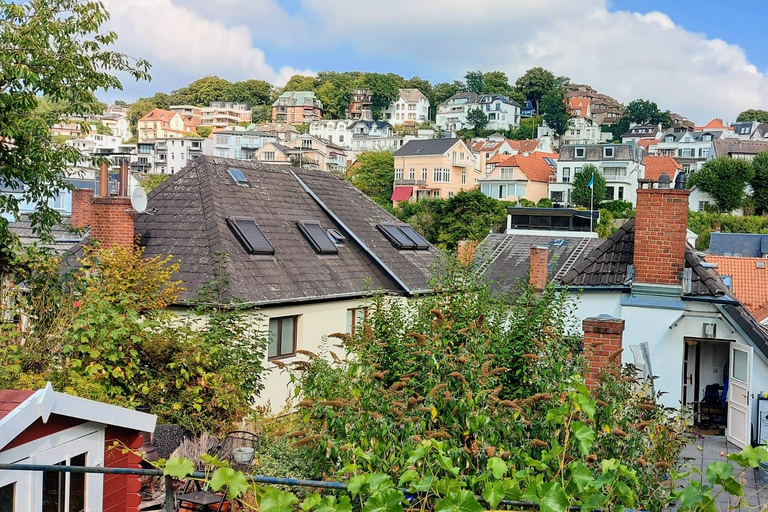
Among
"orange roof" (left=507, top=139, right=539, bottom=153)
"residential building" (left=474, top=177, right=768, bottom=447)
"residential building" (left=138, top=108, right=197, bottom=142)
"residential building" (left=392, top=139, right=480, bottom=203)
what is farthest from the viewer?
"residential building" (left=138, top=108, right=197, bottom=142)

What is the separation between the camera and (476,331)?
7.11 meters

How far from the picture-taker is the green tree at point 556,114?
136250mm

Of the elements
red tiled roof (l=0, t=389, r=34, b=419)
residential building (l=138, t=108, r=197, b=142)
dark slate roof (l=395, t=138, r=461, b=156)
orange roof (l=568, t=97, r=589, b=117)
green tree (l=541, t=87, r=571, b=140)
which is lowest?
red tiled roof (l=0, t=389, r=34, b=419)

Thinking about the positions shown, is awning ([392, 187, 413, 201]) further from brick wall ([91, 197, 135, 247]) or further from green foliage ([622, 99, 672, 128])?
green foliage ([622, 99, 672, 128])

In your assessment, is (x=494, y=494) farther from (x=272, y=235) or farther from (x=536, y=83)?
(x=536, y=83)

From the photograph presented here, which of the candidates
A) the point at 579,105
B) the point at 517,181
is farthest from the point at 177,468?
the point at 579,105

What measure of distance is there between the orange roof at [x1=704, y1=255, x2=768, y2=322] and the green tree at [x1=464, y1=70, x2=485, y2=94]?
13090cm

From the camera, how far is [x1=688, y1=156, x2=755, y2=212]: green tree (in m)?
71.8

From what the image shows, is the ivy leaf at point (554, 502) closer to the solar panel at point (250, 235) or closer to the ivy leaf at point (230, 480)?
the ivy leaf at point (230, 480)

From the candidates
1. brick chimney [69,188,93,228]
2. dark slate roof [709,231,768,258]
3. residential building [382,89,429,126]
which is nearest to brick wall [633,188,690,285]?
brick chimney [69,188,93,228]

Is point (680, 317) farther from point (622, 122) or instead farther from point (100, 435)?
point (622, 122)

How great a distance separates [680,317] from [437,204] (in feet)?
187

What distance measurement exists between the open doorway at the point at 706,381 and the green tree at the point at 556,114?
128m

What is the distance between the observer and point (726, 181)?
72.2 metres
